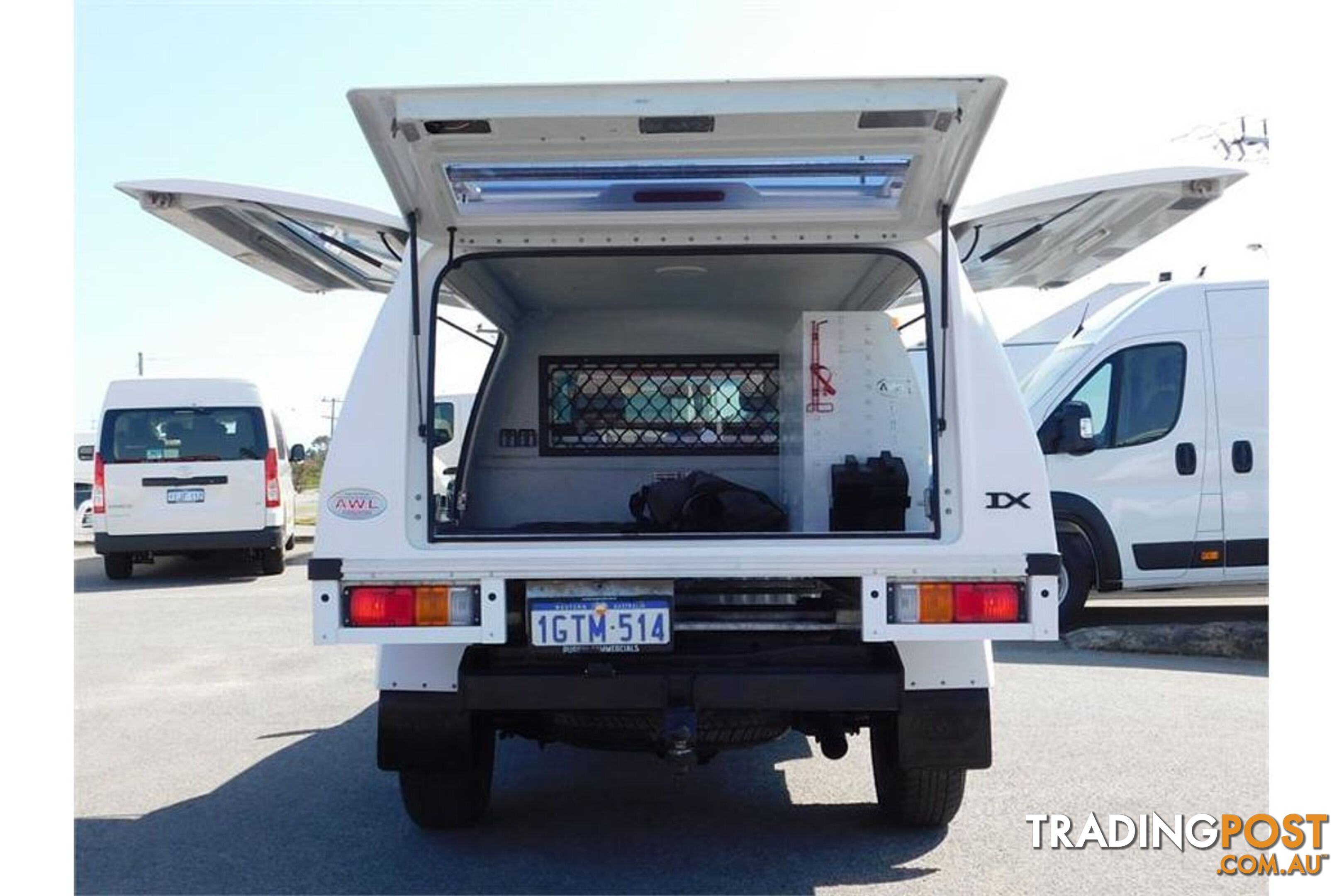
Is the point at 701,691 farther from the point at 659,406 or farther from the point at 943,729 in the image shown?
the point at 659,406

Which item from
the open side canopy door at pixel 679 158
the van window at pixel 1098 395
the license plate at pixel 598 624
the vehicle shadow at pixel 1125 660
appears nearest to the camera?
the open side canopy door at pixel 679 158

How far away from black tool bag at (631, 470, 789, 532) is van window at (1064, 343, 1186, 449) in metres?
5.10

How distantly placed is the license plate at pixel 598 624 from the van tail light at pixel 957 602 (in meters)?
0.76

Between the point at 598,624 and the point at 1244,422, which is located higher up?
the point at 1244,422

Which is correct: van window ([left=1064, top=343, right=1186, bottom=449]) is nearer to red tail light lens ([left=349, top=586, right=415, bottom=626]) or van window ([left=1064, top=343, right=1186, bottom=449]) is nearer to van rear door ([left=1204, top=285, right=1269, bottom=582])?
van rear door ([left=1204, top=285, right=1269, bottom=582])

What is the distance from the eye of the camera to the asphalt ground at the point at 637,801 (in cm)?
421

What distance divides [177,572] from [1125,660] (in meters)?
11.8

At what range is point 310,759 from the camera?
589cm

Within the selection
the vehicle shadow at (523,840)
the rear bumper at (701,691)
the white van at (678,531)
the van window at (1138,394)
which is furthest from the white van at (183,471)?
the rear bumper at (701,691)

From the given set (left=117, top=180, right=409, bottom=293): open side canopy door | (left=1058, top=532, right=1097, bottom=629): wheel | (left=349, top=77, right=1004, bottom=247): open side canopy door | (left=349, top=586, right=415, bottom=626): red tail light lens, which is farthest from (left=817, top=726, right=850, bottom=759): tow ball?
(left=1058, top=532, right=1097, bottom=629): wheel

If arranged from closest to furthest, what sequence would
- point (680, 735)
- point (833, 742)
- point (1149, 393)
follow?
point (680, 735) < point (833, 742) < point (1149, 393)

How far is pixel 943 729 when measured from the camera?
406cm

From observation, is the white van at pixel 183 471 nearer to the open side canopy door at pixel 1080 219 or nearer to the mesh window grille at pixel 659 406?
the mesh window grille at pixel 659 406

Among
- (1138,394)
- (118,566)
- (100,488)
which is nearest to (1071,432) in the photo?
(1138,394)
